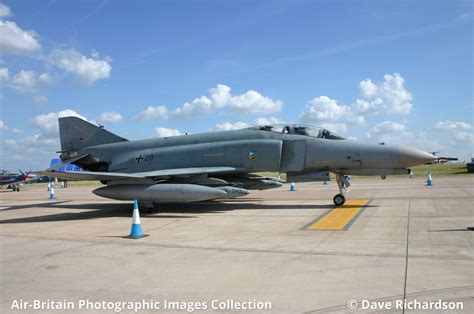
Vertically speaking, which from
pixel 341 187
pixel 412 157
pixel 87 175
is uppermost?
pixel 412 157

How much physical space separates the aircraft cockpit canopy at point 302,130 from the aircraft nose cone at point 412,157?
1982 mm

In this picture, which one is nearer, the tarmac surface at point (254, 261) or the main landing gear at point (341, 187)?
the tarmac surface at point (254, 261)

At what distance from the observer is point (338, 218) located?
1018 centimetres

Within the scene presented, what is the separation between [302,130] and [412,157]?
11.7 feet

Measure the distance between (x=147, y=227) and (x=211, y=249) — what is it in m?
3.50

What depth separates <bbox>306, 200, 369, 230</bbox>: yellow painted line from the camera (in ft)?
29.1

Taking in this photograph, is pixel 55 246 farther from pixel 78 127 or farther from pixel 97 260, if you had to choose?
pixel 78 127

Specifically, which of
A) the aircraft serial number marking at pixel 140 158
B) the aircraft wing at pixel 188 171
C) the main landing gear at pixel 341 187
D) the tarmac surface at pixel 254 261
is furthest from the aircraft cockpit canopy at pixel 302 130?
the aircraft serial number marking at pixel 140 158

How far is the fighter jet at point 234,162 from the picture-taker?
12.0 meters

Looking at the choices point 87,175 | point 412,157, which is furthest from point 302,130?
point 87,175

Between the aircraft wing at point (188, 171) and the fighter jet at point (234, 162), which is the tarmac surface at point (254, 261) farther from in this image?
the aircraft wing at point (188, 171)

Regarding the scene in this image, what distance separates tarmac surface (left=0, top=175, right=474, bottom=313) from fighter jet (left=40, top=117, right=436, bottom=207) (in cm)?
167

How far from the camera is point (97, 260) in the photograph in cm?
640

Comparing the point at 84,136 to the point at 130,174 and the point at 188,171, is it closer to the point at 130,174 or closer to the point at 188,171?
the point at 130,174
